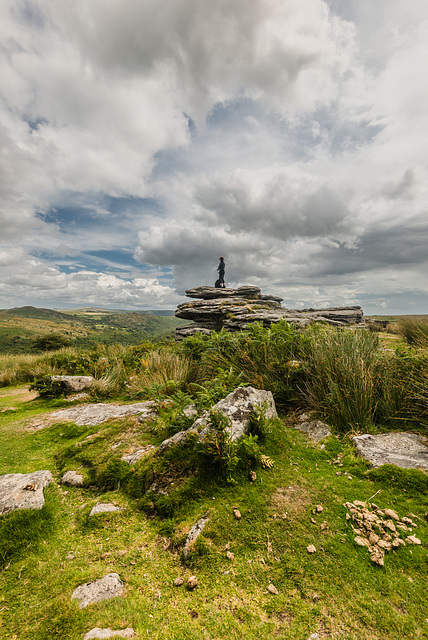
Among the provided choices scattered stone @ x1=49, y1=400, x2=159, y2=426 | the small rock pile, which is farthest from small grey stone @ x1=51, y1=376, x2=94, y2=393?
the small rock pile

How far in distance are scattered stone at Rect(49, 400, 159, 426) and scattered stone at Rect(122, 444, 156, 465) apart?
1356 millimetres

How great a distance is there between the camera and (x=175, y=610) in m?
1.97

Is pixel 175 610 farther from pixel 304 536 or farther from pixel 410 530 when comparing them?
pixel 410 530

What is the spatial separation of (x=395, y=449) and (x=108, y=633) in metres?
3.94

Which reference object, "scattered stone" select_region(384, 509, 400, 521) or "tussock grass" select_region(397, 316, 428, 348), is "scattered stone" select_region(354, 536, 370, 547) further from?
"tussock grass" select_region(397, 316, 428, 348)

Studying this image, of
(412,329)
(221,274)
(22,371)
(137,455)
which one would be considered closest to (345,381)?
(137,455)

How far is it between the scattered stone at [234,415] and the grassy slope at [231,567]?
70cm

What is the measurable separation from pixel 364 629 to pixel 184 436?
256 centimetres

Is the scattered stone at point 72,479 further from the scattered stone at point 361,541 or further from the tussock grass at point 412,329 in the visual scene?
the tussock grass at point 412,329

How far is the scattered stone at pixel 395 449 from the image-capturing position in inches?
132

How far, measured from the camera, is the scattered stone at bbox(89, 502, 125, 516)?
2.92 meters

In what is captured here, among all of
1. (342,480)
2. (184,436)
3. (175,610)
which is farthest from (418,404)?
(175,610)

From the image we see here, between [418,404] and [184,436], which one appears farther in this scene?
[418,404]

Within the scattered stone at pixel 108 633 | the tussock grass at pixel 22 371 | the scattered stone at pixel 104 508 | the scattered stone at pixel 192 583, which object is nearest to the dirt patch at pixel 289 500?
the scattered stone at pixel 192 583
